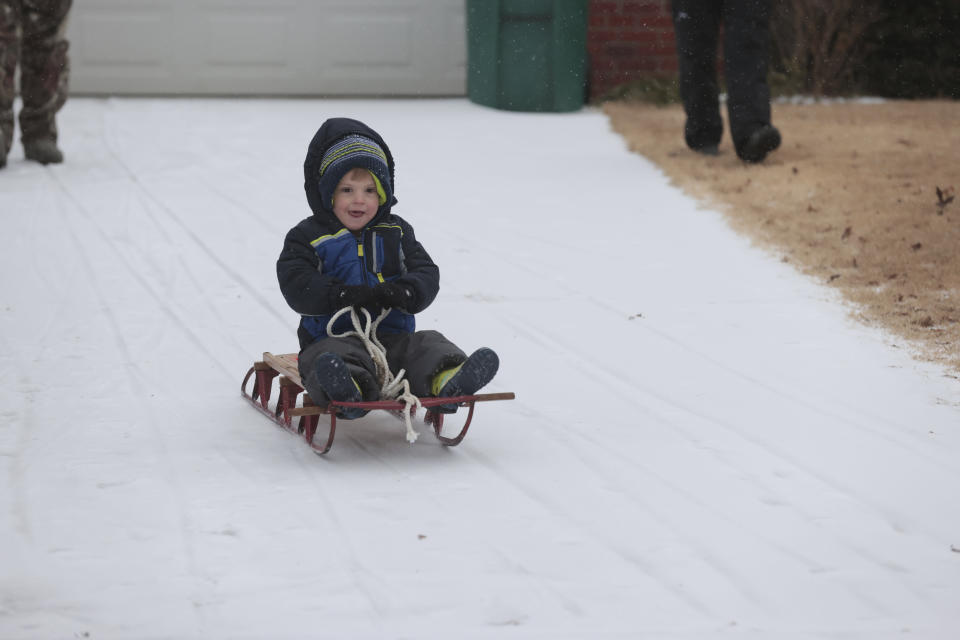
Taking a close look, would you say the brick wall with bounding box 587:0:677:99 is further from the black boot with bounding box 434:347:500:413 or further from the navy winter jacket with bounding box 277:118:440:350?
the black boot with bounding box 434:347:500:413

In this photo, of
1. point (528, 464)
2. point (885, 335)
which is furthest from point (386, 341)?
point (885, 335)

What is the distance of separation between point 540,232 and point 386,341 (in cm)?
306

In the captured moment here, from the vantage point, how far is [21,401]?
389 centimetres

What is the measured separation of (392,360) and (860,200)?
13.5 feet

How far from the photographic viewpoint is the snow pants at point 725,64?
785 centimetres

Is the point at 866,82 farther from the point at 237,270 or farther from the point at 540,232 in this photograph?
the point at 237,270

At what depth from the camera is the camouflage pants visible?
742 centimetres

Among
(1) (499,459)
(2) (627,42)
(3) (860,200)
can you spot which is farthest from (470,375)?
(2) (627,42)

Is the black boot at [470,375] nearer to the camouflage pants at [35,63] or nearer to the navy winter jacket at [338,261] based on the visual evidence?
the navy winter jacket at [338,261]

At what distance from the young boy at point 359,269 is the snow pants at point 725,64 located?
459cm

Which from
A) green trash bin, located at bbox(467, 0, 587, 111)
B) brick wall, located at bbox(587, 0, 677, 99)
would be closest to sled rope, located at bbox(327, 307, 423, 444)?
green trash bin, located at bbox(467, 0, 587, 111)

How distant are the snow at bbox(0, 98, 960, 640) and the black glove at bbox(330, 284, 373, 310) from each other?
0.39m

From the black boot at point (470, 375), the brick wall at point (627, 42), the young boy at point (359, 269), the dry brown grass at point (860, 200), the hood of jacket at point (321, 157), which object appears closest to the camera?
the black boot at point (470, 375)

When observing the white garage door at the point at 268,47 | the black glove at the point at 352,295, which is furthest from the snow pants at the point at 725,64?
the black glove at the point at 352,295
